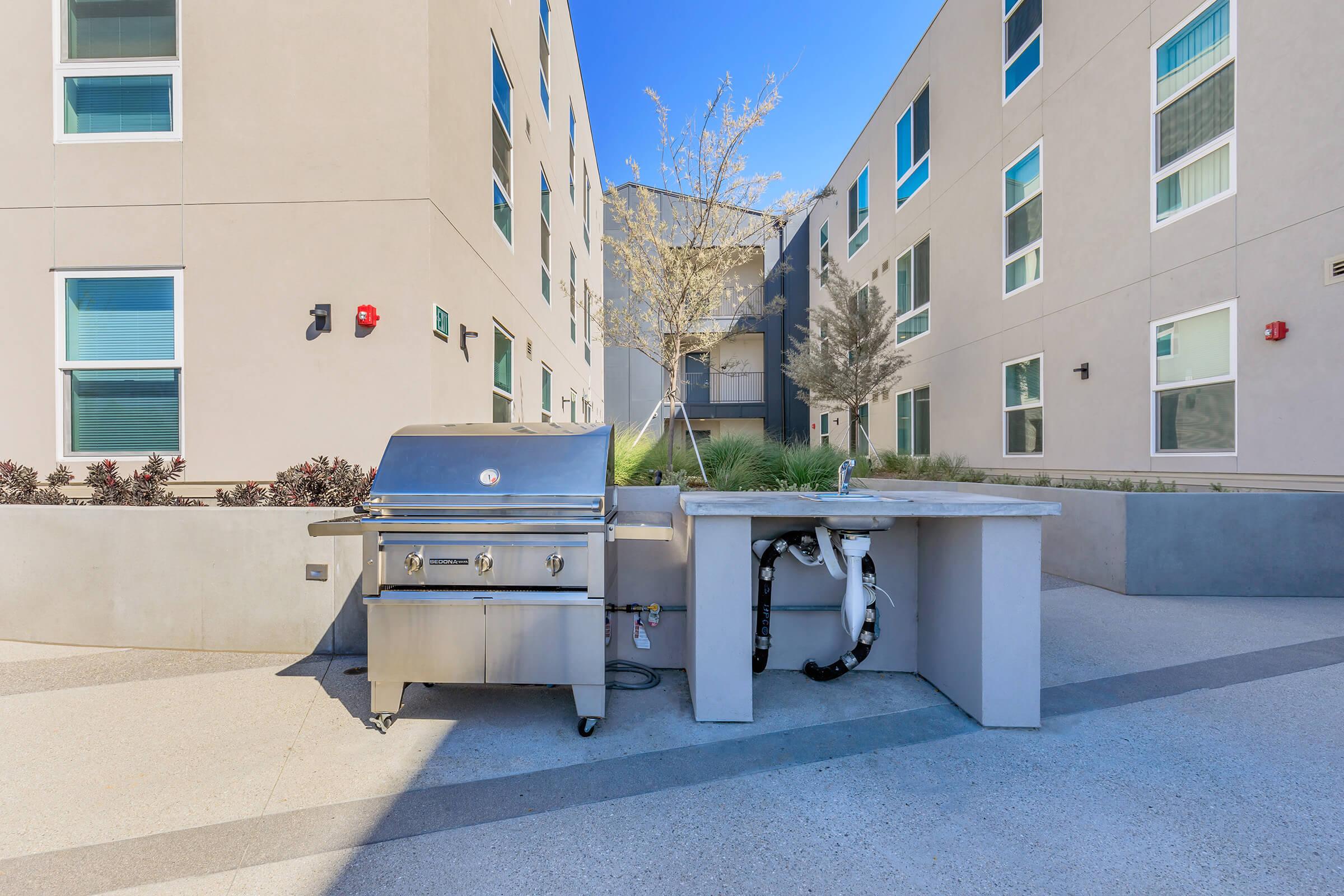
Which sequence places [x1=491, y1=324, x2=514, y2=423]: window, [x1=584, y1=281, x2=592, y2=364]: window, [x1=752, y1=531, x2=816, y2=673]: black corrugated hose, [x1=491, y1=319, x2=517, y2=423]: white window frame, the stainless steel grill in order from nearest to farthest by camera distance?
the stainless steel grill
[x1=752, y1=531, x2=816, y2=673]: black corrugated hose
[x1=491, y1=319, x2=517, y2=423]: white window frame
[x1=491, y1=324, x2=514, y2=423]: window
[x1=584, y1=281, x2=592, y2=364]: window

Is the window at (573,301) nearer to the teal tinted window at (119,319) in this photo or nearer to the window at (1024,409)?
the teal tinted window at (119,319)

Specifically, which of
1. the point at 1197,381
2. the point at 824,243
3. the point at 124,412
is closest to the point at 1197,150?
the point at 1197,381

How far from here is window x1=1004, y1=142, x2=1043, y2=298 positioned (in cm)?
803

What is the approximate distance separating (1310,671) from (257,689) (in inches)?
237

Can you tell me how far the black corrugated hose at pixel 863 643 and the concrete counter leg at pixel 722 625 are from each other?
68 cm

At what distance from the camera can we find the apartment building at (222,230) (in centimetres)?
448

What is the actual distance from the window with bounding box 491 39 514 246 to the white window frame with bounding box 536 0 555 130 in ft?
6.85

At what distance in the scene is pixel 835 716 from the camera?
276cm

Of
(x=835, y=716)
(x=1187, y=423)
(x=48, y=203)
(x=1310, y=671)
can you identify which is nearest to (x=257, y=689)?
(x=835, y=716)

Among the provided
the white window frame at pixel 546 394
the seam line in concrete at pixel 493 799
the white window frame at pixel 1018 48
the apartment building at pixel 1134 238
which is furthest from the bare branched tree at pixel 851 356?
the seam line in concrete at pixel 493 799

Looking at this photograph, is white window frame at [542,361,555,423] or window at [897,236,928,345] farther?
window at [897,236,928,345]

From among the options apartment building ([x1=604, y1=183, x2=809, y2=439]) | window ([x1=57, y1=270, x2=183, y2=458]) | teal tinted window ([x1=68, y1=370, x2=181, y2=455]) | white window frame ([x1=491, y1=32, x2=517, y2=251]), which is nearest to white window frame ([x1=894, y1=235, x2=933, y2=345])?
apartment building ([x1=604, y1=183, x2=809, y2=439])

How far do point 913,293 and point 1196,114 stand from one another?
5919mm

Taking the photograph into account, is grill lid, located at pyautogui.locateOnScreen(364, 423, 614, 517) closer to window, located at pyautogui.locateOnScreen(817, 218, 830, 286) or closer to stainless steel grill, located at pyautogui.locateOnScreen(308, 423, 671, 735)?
stainless steel grill, located at pyautogui.locateOnScreen(308, 423, 671, 735)
